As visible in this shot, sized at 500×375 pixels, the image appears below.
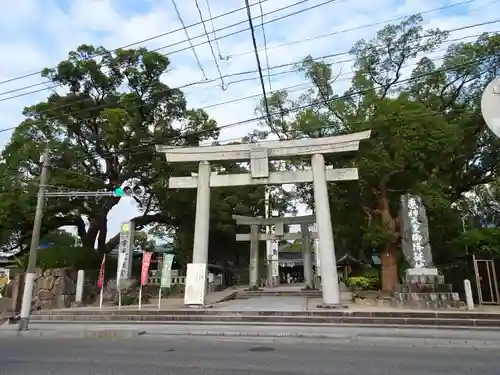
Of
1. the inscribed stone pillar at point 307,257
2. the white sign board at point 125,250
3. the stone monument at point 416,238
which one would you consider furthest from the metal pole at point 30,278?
the inscribed stone pillar at point 307,257

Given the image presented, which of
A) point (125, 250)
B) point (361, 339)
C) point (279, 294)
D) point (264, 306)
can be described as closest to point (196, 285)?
point (264, 306)

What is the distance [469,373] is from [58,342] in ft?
28.5

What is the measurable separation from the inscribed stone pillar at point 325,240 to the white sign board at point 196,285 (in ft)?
15.0

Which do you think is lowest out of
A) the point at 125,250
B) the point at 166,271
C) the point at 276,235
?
the point at 166,271

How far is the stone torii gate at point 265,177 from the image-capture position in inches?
563

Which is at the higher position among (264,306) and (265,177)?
(265,177)

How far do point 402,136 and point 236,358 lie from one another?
12.7m

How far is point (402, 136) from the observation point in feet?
52.4

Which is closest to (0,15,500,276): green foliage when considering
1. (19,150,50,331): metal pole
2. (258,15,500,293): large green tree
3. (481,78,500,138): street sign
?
(258,15,500,293): large green tree

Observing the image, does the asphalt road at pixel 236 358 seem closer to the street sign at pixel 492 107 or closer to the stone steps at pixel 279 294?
Result: the street sign at pixel 492 107

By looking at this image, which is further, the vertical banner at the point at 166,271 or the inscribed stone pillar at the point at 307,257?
the inscribed stone pillar at the point at 307,257

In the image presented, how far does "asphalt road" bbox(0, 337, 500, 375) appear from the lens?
18.3 feet

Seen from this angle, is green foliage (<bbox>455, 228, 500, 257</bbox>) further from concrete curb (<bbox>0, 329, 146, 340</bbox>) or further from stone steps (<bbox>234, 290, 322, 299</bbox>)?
concrete curb (<bbox>0, 329, 146, 340</bbox>)

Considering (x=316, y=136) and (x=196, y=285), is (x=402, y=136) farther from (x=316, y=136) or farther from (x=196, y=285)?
(x=196, y=285)
